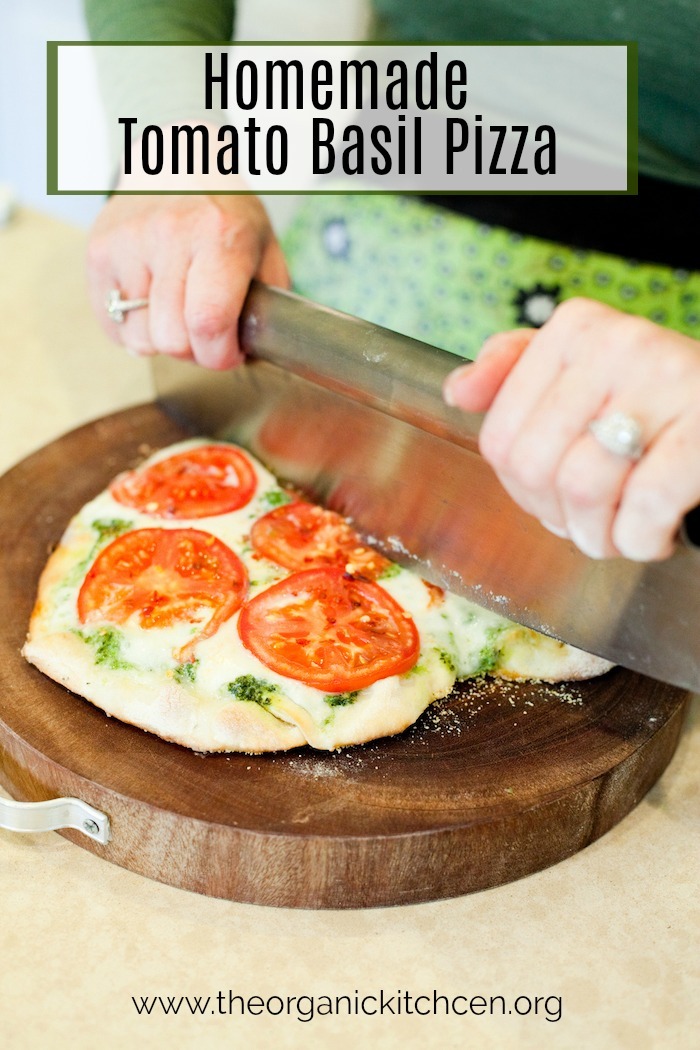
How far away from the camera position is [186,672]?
1.45 meters

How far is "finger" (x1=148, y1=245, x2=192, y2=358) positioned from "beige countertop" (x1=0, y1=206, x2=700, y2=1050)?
78 cm

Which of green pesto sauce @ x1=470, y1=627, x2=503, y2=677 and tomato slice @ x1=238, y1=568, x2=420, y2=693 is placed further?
green pesto sauce @ x1=470, y1=627, x2=503, y2=677

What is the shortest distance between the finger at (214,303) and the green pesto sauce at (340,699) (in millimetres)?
597

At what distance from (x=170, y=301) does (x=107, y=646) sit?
0.57 m

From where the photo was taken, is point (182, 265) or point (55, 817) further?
point (182, 265)

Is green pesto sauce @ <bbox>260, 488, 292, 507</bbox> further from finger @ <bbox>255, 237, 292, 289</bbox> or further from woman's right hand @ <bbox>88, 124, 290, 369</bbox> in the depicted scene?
finger @ <bbox>255, 237, 292, 289</bbox>

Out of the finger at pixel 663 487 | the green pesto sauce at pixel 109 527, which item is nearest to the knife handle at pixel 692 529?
the finger at pixel 663 487

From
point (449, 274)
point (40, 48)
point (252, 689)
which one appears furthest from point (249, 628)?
point (40, 48)

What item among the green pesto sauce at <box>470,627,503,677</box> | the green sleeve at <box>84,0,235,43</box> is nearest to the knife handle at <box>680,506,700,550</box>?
the green pesto sauce at <box>470,627,503,677</box>

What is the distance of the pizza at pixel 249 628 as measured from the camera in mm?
1402

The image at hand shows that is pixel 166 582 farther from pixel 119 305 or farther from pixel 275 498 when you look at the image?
pixel 119 305

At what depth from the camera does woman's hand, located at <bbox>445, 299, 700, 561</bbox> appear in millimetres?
1097

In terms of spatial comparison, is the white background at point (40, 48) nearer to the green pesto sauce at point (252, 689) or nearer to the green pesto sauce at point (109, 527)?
the green pesto sauce at point (109, 527)

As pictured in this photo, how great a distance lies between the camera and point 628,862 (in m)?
1.44
